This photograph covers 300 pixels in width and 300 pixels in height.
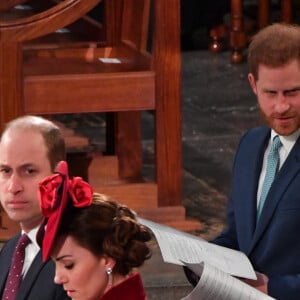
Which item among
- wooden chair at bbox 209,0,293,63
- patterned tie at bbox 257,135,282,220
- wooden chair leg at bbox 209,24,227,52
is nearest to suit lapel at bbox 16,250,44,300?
patterned tie at bbox 257,135,282,220

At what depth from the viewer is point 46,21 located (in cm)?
431

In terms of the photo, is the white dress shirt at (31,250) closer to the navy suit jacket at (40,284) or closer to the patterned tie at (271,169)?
the navy suit jacket at (40,284)

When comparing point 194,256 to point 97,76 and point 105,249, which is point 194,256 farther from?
point 97,76

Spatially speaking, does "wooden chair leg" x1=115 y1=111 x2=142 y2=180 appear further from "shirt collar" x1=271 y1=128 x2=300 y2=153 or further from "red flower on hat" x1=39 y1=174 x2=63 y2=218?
"red flower on hat" x1=39 y1=174 x2=63 y2=218

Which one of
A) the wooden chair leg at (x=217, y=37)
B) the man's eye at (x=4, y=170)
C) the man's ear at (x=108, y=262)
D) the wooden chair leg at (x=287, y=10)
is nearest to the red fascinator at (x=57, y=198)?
the man's ear at (x=108, y=262)

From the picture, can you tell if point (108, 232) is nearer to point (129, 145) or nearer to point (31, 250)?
point (31, 250)

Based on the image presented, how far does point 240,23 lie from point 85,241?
4.58m

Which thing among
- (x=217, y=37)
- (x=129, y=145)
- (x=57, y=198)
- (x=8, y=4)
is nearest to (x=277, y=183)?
(x=57, y=198)

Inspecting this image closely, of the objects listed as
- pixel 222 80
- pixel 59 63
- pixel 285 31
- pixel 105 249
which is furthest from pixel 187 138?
pixel 105 249

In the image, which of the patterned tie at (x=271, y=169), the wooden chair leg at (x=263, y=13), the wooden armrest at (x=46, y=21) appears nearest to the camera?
the patterned tie at (x=271, y=169)

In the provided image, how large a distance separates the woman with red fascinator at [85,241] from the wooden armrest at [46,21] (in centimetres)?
199

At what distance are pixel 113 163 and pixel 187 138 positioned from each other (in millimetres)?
1328

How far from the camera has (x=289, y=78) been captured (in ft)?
9.14

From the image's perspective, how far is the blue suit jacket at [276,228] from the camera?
9.21ft
